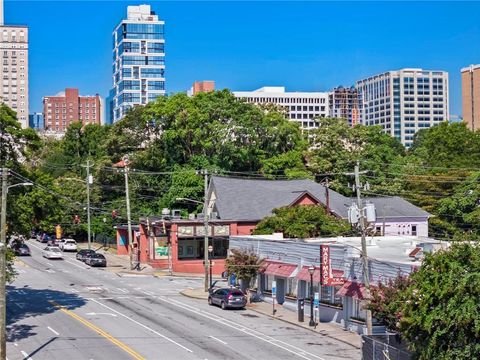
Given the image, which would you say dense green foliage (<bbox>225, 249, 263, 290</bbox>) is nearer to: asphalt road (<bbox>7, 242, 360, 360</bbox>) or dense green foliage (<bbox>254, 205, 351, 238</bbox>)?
asphalt road (<bbox>7, 242, 360, 360</bbox>)

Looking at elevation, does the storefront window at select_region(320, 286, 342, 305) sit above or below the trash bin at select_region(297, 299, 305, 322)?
above

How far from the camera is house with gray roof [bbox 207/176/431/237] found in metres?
74.1

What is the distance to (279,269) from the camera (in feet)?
168

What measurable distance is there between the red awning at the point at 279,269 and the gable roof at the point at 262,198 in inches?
795

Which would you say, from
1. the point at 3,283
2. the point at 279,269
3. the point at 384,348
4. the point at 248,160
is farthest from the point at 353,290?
the point at 248,160

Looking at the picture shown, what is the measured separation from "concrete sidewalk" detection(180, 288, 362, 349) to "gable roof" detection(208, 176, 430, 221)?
56.7 ft

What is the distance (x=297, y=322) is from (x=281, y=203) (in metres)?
30.2

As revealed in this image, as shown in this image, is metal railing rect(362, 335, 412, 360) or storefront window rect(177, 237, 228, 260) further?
storefront window rect(177, 237, 228, 260)

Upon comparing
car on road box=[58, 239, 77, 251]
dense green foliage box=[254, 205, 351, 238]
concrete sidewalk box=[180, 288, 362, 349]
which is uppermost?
dense green foliage box=[254, 205, 351, 238]

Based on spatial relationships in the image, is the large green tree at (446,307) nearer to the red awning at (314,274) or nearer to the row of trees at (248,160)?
the red awning at (314,274)

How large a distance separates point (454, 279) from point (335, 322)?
21.0m

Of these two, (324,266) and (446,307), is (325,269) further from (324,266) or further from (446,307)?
(446,307)

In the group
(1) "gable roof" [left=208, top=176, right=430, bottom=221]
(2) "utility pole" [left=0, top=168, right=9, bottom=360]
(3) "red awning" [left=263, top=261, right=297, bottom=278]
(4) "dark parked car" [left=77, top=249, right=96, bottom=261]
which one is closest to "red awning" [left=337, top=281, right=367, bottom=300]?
(3) "red awning" [left=263, top=261, right=297, bottom=278]

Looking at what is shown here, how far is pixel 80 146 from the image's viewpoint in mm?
128875
